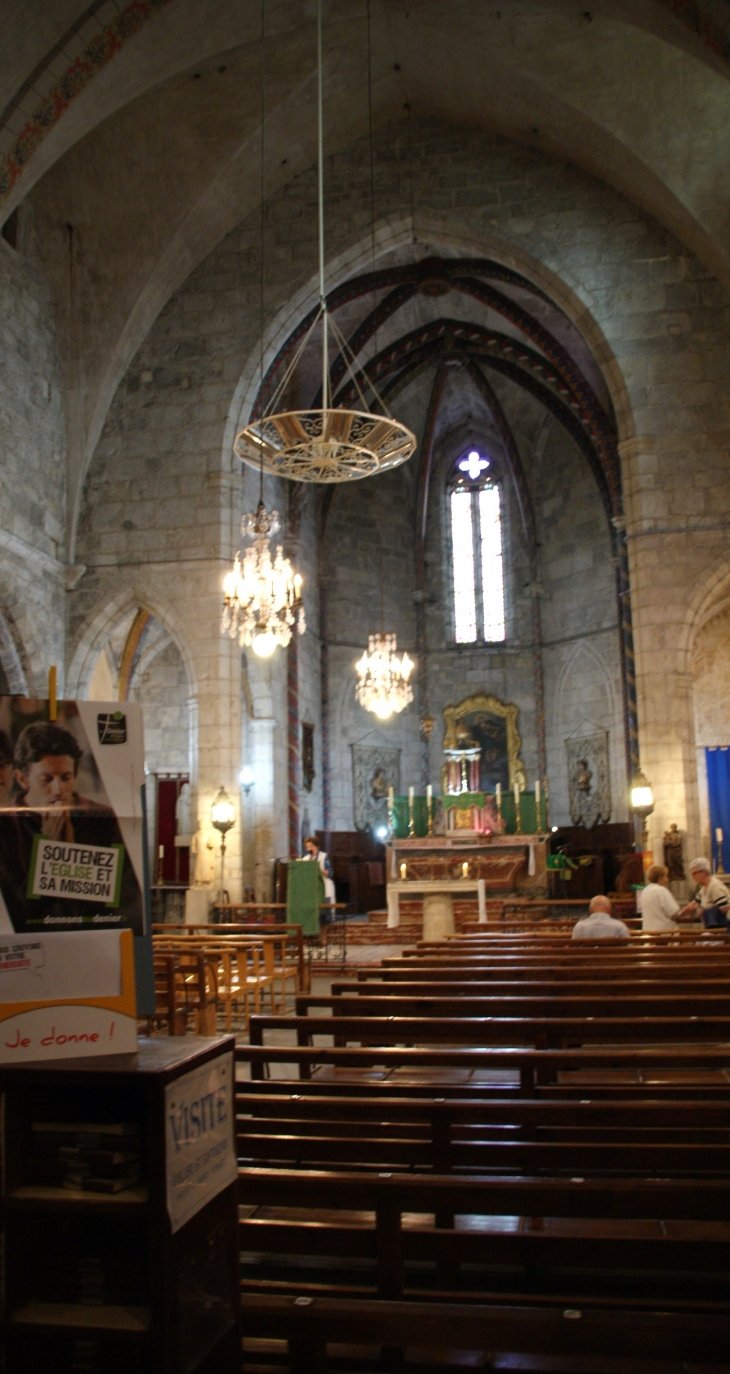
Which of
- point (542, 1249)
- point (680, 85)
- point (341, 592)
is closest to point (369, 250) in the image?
point (680, 85)

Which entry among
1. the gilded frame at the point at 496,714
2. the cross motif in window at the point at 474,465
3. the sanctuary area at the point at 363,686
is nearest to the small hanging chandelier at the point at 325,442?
the sanctuary area at the point at 363,686

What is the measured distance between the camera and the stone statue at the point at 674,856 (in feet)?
44.0

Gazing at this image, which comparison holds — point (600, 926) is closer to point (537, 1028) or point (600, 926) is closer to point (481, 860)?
point (537, 1028)

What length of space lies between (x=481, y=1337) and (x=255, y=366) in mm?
14783

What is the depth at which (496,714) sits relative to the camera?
22.5 meters

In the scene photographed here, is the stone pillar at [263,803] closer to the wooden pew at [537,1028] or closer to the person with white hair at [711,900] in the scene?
the person with white hair at [711,900]

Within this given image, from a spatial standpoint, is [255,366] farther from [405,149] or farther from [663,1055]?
[663,1055]

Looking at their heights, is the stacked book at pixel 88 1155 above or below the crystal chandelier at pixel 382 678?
below

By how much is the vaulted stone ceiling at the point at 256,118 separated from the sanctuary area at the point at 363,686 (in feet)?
0.18

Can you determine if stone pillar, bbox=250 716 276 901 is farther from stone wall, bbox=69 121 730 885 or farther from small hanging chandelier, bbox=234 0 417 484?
small hanging chandelier, bbox=234 0 417 484

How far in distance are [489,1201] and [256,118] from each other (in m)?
14.8

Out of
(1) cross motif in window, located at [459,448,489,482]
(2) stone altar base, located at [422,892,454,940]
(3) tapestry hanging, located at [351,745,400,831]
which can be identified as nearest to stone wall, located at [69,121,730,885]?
(2) stone altar base, located at [422,892,454,940]

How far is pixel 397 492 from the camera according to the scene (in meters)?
23.3

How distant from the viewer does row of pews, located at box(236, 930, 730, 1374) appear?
6.98 feet
